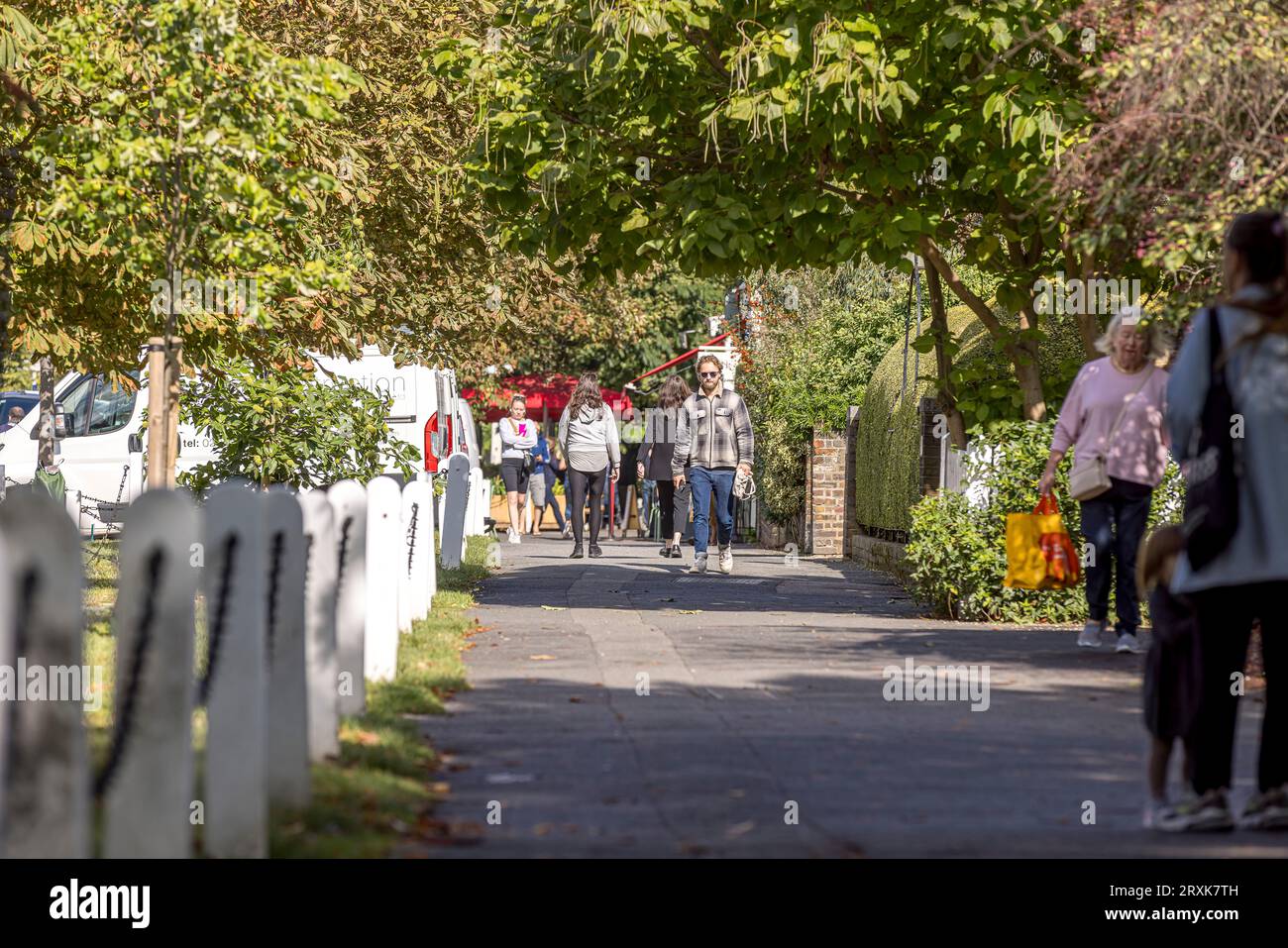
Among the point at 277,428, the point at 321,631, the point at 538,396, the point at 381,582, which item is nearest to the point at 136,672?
the point at 321,631

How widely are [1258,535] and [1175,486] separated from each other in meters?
6.94

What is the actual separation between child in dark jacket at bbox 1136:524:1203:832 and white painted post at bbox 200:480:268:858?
107 inches

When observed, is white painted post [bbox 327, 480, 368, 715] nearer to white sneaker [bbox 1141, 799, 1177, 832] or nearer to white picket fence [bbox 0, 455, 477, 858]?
white picket fence [bbox 0, 455, 477, 858]

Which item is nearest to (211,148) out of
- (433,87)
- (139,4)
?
(139,4)

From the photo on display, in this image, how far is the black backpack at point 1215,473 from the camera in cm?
566

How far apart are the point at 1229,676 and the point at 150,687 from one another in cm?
327

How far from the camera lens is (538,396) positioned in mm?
37844

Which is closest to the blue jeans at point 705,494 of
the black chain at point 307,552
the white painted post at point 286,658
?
the black chain at point 307,552

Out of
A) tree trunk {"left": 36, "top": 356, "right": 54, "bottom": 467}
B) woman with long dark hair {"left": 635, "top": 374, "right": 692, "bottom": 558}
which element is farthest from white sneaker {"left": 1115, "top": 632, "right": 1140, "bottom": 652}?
tree trunk {"left": 36, "top": 356, "right": 54, "bottom": 467}

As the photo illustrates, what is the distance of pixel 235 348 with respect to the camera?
46.0 ft

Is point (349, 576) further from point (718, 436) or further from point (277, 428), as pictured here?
point (718, 436)

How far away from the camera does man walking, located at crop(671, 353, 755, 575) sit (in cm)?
1738

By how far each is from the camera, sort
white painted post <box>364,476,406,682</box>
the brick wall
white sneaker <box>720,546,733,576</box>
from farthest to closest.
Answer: the brick wall → white sneaker <box>720,546,733,576</box> → white painted post <box>364,476,406,682</box>
